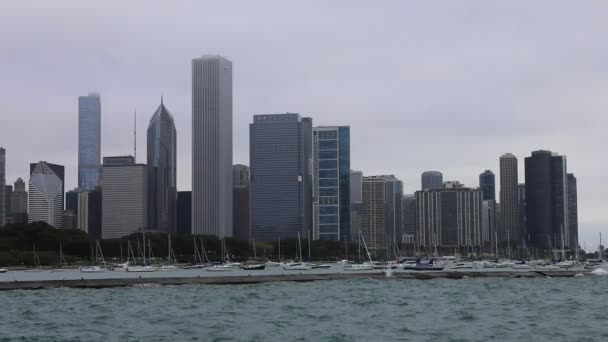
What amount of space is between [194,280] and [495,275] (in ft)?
152

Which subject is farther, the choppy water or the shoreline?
the shoreline

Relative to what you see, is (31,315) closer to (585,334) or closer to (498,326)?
(498,326)

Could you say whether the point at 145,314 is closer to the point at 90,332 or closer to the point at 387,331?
the point at 90,332

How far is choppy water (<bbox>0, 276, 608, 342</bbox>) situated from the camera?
53.9 m

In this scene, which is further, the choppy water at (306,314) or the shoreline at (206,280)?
the shoreline at (206,280)

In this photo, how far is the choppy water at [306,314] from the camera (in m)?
53.9

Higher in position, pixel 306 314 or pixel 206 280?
pixel 306 314

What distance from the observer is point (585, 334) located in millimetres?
53812

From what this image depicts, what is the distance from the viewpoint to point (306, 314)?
66875 millimetres

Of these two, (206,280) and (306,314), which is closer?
(306,314)

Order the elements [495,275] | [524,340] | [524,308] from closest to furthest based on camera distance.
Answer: [524,340] → [524,308] → [495,275]

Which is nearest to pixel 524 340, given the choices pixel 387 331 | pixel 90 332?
pixel 387 331

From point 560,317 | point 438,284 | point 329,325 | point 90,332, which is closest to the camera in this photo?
point 90,332

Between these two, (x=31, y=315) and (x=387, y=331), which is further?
(x=31, y=315)
